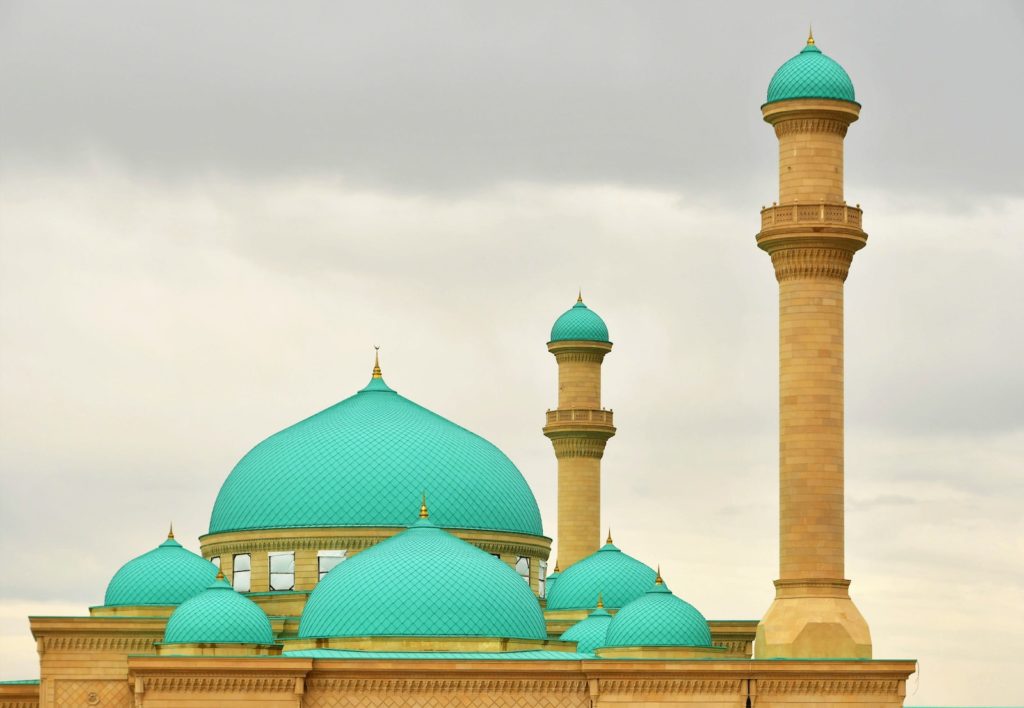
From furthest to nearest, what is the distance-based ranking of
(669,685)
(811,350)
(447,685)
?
1. (811,350)
2. (669,685)
3. (447,685)

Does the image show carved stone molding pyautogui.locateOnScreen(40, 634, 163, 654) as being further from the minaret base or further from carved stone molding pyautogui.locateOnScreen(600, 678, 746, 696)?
A: the minaret base

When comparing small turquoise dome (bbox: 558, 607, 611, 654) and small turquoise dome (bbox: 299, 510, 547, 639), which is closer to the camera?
small turquoise dome (bbox: 299, 510, 547, 639)

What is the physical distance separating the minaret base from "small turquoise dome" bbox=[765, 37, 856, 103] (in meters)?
9.51

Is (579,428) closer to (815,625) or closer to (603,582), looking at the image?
(603,582)

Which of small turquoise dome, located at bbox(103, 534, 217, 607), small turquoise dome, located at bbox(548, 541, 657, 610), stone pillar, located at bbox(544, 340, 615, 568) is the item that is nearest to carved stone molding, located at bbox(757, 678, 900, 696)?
small turquoise dome, located at bbox(548, 541, 657, 610)

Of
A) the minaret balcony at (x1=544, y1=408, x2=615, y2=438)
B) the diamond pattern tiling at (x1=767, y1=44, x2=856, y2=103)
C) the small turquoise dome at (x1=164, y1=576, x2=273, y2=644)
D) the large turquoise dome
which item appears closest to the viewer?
the small turquoise dome at (x1=164, y1=576, x2=273, y2=644)

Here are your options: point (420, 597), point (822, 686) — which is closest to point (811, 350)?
point (822, 686)

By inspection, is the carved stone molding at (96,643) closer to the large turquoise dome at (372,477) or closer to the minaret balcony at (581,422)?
the large turquoise dome at (372,477)

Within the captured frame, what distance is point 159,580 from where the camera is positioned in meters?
55.3

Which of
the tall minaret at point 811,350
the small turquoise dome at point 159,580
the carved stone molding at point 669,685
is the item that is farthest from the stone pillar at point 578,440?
the carved stone molding at point 669,685

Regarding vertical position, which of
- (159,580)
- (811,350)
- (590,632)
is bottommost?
(590,632)

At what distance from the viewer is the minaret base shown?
50500 mm

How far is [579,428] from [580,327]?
8.16 ft

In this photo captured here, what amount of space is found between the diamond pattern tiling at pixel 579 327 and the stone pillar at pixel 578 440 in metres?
0.15
